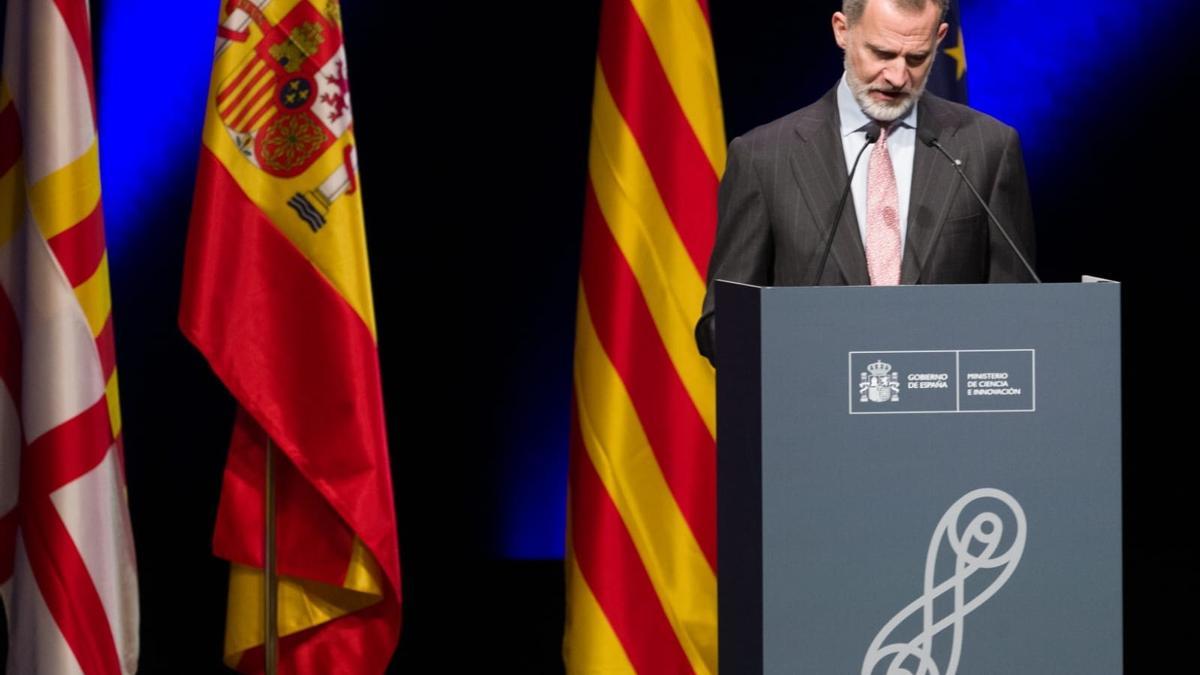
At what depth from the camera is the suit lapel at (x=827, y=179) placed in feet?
6.40

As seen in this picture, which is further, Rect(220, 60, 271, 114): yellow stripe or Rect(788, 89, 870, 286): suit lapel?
Rect(220, 60, 271, 114): yellow stripe

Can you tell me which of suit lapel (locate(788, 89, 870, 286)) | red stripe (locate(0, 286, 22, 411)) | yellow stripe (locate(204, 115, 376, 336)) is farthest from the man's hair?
red stripe (locate(0, 286, 22, 411))

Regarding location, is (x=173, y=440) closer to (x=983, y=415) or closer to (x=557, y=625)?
(x=557, y=625)

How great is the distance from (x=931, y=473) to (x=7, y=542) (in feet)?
7.07

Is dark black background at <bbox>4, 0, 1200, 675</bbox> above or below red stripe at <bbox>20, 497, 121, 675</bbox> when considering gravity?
above

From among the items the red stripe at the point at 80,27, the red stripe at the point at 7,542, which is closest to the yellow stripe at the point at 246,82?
the red stripe at the point at 80,27

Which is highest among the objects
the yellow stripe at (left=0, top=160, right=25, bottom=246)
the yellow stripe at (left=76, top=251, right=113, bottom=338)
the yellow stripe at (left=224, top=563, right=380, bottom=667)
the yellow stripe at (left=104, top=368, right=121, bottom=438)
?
the yellow stripe at (left=0, top=160, right=25, bottom=246)

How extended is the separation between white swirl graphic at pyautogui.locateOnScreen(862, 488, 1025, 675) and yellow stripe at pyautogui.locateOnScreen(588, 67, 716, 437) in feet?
5.41

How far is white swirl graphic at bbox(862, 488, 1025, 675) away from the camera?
5.29 ft

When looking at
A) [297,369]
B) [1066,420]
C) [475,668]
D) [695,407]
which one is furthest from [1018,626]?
[475,668]

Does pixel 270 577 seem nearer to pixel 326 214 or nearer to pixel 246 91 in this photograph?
pixel 326 214

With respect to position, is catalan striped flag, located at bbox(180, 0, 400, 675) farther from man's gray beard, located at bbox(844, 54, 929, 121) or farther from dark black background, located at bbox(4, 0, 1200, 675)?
man's gray beard, located at bbox(844, 54, 929, 121)

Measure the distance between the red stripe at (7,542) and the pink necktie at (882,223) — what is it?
6.43 ft

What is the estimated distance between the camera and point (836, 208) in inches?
78.3
